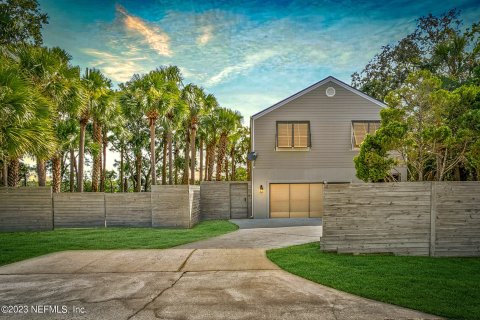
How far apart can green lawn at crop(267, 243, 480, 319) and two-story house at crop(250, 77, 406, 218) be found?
9141mm

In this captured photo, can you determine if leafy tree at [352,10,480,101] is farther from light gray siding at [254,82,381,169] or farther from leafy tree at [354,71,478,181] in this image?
leafy tree at [354,71,478,181]

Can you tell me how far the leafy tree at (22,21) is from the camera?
46.5ft

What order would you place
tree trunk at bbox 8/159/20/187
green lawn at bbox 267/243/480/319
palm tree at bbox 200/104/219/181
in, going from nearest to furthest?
green lawn at bbox 267/243/480/319 < tree trunk at bbox 8/159/20/187 < palm tree at bbox 200/104/219/181

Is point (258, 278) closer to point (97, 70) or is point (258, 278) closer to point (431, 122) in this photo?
point (431, 122)

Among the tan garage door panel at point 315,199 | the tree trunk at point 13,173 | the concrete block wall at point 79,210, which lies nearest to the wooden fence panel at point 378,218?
the tan garage door panel at point 315,199

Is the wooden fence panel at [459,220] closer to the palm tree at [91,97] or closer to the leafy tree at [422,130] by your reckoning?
the leafy tree at [422,130]

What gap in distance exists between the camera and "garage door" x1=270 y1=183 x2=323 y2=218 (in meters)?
16.8

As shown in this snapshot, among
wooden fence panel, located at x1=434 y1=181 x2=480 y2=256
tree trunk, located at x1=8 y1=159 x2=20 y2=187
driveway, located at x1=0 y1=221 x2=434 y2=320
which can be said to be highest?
tree trunk, located at x1=8 y1=159 x2=20 y2=187

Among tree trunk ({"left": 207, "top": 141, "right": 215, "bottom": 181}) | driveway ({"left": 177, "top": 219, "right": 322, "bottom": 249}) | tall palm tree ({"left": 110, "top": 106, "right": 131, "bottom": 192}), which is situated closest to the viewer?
driveway ({"left": 177, "top": 219, "right": 322, "bottom": 249})

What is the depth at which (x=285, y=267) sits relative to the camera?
627cm

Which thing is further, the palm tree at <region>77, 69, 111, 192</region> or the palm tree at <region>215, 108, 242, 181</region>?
the palm tree at <region>215, 108, 242, 181</region>

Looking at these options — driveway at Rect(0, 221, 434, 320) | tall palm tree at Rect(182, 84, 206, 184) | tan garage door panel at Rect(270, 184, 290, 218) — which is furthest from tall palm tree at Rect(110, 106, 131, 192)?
driveway at Rect(0, 221, 434, 320)

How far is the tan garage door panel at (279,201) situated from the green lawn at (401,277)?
9.18 metres

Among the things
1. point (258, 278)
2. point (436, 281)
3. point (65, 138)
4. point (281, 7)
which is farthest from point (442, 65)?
point (65, 138)
